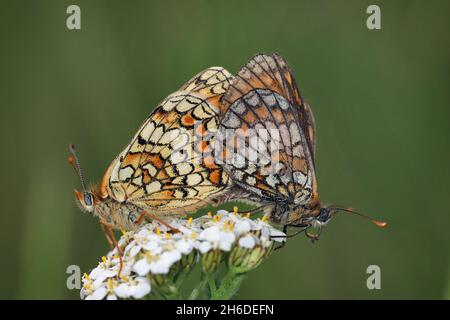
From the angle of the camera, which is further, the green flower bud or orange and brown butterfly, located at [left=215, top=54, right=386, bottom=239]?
orange and brown butterfly, located at [left=215, top=54, right=386, bottom=239]

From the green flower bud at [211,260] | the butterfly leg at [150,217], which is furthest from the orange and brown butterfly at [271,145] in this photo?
the green flower bud at [211,260]

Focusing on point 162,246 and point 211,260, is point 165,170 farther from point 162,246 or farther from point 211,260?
point 211,260

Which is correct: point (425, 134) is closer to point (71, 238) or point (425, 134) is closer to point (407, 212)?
point (407, 212)

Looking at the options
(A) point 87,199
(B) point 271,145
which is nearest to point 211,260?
(A) point 87,199

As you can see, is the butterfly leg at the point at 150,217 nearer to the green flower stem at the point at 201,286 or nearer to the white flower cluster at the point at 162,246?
the white flower cluster at the point at 162,246

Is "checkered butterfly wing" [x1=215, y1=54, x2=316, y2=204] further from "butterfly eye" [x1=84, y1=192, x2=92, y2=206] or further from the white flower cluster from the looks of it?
"butterfly eye" [x1=84, y1=192, x2=92, y2=206]

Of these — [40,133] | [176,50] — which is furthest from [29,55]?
[176,50]

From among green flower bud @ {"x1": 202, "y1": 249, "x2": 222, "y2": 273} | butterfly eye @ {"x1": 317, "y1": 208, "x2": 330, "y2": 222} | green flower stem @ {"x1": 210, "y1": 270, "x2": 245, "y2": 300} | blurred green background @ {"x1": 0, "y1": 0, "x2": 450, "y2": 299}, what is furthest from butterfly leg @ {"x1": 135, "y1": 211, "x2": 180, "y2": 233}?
blurred green background @ {"x1": 0, "y1": 0, "x2": 450, "y2": 299}
